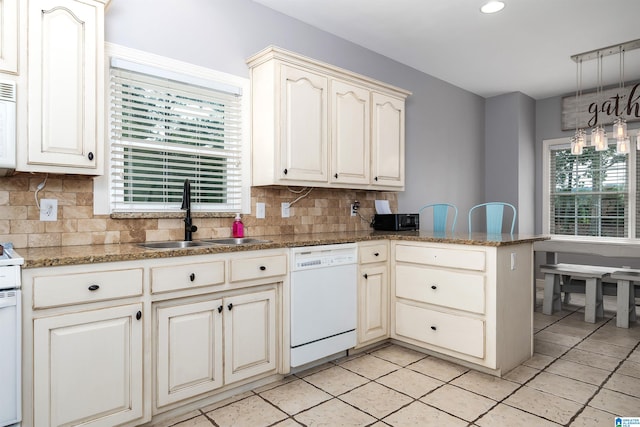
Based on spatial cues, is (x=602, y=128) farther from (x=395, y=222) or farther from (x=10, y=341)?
(x=10, y=341)

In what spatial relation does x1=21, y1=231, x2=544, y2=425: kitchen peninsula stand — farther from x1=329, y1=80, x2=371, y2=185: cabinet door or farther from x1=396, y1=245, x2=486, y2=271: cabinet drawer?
x1=329, y1=80, x2=371, y2=185: cabinet door

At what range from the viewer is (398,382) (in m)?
2.63

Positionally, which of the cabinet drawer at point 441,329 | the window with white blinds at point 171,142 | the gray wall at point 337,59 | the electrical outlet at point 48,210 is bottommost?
the cabinet drawer at point 441,329

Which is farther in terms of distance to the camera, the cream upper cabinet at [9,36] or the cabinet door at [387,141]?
the cabinet door at [387,141]

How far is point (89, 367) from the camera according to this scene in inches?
72.8

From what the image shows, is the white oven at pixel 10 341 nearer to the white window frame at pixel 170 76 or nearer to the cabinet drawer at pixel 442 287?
the white window frame at pixel 170 76

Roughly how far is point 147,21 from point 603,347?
13.6ft

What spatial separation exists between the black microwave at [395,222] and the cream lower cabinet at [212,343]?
59.8 inches

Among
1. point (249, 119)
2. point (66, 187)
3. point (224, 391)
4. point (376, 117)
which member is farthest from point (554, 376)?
point (66, 187)

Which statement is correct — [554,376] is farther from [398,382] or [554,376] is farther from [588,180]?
[588,180]

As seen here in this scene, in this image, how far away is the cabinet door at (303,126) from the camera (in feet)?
9.68

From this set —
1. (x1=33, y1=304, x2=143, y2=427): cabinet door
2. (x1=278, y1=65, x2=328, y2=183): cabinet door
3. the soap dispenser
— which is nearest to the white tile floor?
(x1=33, y1=304, x2=143, y2=427): cabinet door

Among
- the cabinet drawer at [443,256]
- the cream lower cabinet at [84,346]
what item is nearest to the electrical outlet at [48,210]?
the cream lower cabinet at [84,346]

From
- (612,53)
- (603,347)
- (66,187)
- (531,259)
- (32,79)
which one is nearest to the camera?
(32,79)
